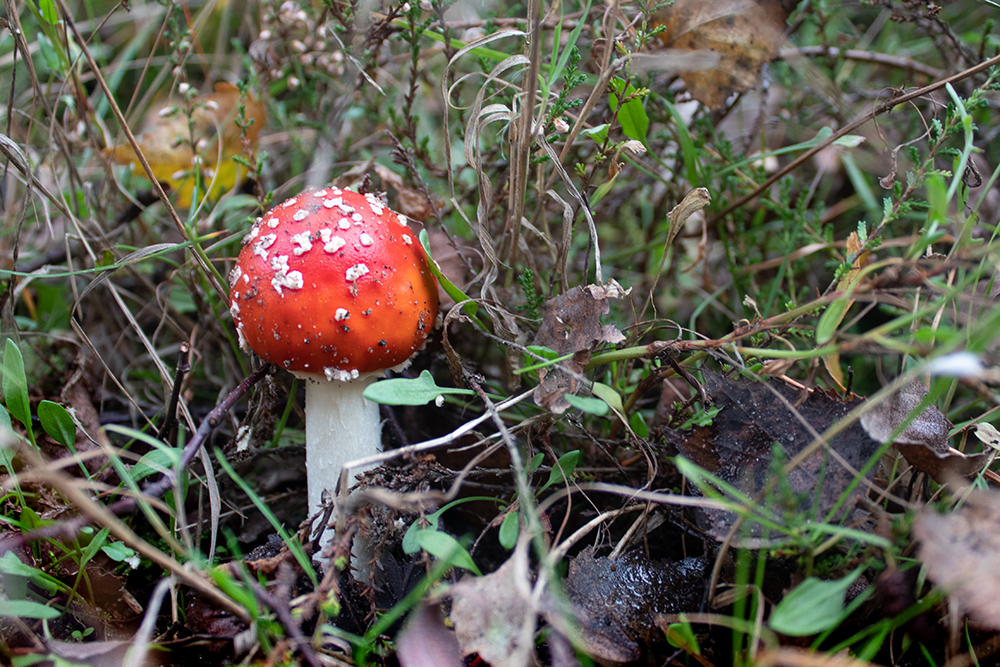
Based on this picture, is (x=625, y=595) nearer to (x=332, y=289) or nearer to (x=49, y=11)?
(x=332, y=289)

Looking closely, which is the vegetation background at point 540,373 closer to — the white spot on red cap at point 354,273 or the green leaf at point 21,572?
the green leaf at point 21,572

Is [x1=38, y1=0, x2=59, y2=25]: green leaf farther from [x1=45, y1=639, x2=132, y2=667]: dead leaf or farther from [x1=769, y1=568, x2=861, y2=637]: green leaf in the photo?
[x1=769, y1=568, x2=861, y2=637]: green leaf

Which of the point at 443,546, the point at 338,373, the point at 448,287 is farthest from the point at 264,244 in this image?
the point at 443,546

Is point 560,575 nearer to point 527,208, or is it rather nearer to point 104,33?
point 527,208

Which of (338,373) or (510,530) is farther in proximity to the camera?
(338,373)

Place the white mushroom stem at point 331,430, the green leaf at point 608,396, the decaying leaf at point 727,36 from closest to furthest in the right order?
the green leaf at point 608,396
the white mushroom stem at point 331,430
the decaying leaf at point 727,36

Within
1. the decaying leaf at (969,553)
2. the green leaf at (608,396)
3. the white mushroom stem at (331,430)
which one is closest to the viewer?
the decaying leaf at (969,553)

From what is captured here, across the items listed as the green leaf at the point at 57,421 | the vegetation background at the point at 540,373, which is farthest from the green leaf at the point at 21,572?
the green leaf at the point at 57,421
